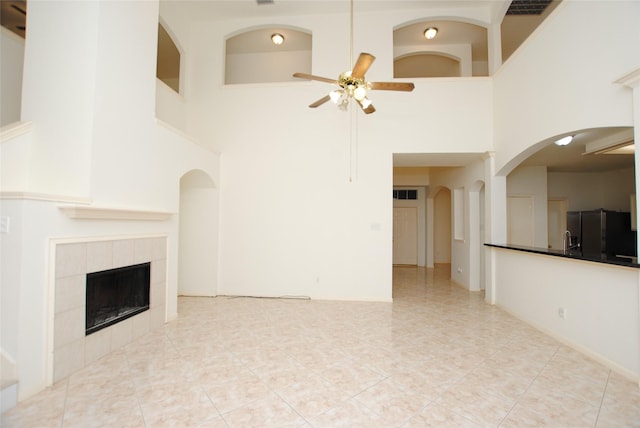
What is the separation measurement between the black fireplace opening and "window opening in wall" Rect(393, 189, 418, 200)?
7.44 meters

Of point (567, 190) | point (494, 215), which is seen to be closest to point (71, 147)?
point (494, 215)

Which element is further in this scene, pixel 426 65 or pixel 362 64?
pixel 426 65

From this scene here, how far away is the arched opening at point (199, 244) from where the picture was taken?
500cm

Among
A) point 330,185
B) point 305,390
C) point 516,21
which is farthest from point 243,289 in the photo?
point 516,21

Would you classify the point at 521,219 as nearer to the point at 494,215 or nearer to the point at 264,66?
the point at 494,215

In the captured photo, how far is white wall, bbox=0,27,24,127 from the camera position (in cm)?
322

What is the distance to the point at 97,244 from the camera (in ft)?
8.79

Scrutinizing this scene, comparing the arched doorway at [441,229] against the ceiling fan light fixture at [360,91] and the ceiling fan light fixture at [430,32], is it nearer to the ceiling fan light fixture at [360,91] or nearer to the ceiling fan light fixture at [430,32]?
the ceiling fan light fixture at [430,32]

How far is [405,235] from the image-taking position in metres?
9.16

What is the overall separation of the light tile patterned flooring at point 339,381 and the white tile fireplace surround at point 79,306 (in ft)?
0.41

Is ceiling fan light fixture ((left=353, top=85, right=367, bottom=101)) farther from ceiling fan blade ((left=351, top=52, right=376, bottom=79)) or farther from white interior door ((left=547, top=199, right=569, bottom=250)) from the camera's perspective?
white interior door ((left=547, top=199, right=569, bottom=250))

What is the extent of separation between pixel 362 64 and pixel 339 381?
278 centimetres

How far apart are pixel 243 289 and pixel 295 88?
367 centimetres

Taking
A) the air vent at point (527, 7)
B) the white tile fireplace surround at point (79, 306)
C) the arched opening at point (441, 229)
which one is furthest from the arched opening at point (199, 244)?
the arched opening at point (441, 229)
